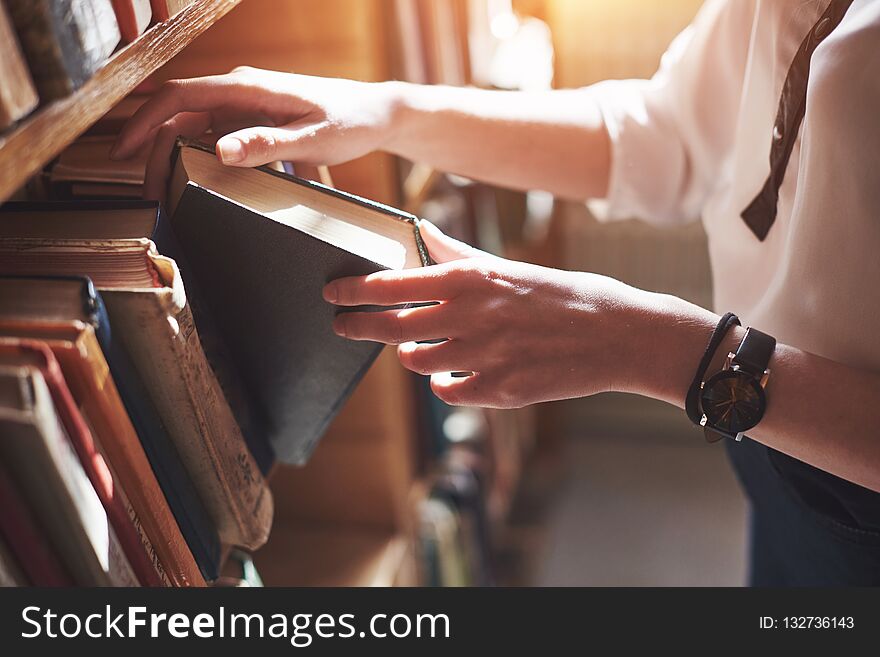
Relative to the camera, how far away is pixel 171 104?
0.68 m

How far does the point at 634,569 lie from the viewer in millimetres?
2098

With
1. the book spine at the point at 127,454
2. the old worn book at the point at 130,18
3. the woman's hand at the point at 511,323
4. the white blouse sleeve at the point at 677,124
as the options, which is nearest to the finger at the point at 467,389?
the woman's hand at the point at 511,323

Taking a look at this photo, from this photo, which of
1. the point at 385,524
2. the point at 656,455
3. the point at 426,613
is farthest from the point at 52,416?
the point at 656,455

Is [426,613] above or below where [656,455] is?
above

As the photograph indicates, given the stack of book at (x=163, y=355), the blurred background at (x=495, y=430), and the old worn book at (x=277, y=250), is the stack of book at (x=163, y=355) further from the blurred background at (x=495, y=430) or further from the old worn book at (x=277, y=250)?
the blurred background at (x=495, y=430)

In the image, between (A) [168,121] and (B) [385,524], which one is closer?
(A) [168,121]

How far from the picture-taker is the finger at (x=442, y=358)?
24.0 inches

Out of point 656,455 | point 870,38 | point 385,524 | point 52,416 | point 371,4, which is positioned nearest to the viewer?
point 52,416

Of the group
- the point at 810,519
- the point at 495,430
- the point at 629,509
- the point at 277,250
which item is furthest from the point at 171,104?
the point at 629,509

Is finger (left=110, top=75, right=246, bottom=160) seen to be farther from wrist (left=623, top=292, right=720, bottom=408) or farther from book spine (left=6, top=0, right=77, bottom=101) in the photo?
wrist (left=623, top=292, right=720, bottom=408)

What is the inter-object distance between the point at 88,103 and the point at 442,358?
0.95 feet

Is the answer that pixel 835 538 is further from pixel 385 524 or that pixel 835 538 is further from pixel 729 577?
pixel 729 577

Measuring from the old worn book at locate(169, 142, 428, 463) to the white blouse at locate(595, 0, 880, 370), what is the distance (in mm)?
312

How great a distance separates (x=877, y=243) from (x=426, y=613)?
0.44m
